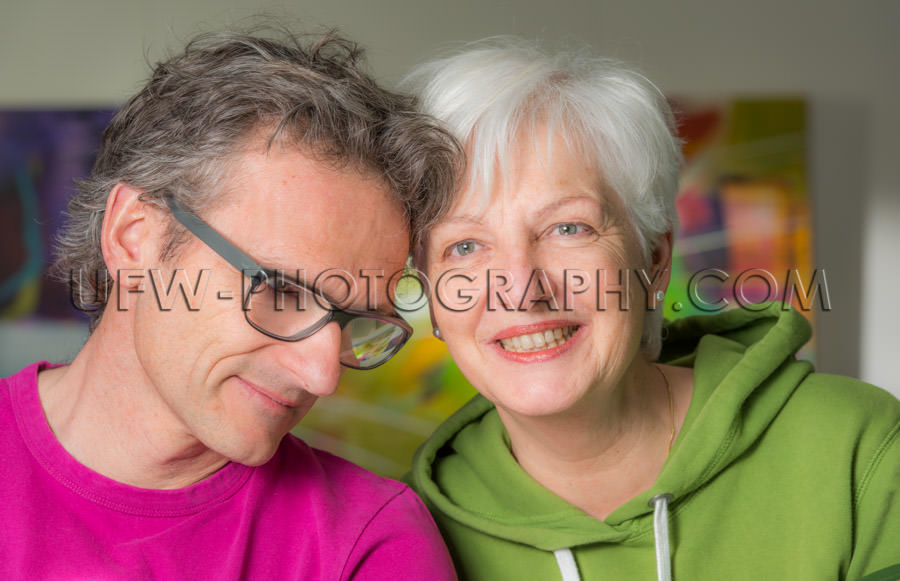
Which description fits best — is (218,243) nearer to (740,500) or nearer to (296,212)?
(296,212)

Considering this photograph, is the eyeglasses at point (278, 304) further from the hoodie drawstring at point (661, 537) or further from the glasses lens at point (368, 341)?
the hoodie drawstring at point (661, 537)

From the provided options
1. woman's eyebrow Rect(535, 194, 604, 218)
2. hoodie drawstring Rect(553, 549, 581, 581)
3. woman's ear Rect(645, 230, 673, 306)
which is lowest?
hoodie drawstring Rect(553, 549, 581, 581)

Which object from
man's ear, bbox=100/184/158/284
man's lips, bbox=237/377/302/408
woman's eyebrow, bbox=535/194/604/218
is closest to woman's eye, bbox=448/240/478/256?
woman's eyebrow, bbox=535/194/604/218

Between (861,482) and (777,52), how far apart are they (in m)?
3.30

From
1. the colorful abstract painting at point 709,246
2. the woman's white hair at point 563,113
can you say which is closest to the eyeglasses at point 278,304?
the woman's white hair at point 563,113

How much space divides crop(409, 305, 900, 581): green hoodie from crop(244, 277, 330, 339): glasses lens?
1.82 ft

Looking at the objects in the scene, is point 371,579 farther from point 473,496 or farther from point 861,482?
point 861,482

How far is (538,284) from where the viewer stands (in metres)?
1.62

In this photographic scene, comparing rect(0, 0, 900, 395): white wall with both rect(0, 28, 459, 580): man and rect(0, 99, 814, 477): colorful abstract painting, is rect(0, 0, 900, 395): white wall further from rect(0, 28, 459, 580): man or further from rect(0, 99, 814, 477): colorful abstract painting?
rect(0, 28, 459, 580): man

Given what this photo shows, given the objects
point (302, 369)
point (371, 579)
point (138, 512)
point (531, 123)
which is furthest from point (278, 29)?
point (371, 579)

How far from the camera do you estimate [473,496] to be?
189 cm

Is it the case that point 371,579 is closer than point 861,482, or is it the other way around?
point 371,579

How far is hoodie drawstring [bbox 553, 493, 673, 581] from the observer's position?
169 centimetres

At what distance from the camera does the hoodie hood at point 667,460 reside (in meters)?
1.73
